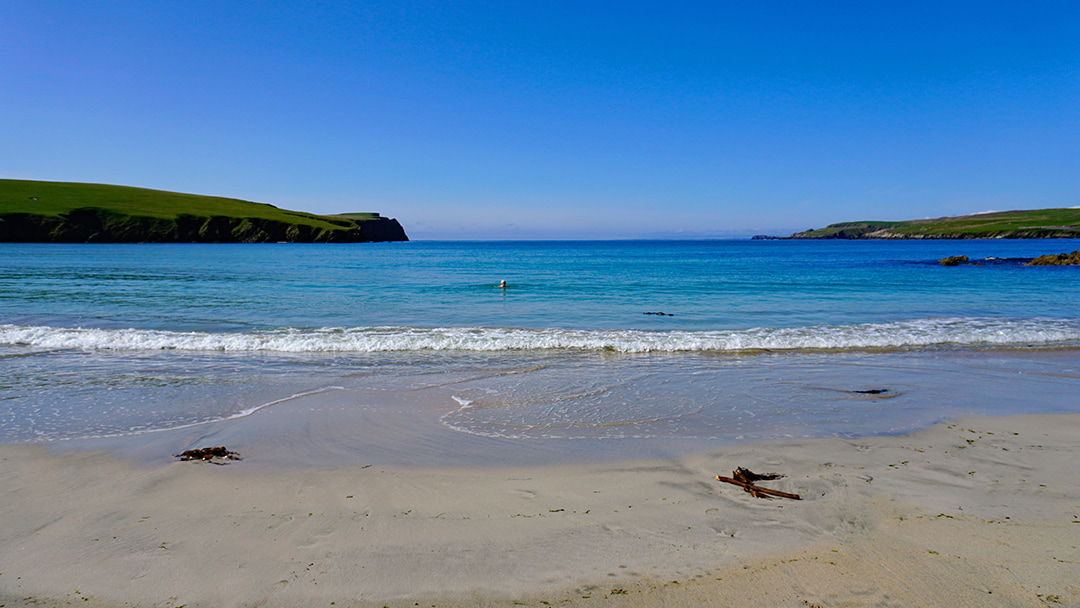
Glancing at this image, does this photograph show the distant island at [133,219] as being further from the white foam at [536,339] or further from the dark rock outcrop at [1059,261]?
the dark rock outcrop at [1059,261]

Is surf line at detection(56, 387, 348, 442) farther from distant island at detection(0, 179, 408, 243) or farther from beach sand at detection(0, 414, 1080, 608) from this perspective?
distant island at detection(0, 179, 408, 243)

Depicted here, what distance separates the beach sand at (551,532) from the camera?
3.55 meters

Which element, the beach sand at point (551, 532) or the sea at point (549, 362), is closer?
the beach sand at point (551, 532)

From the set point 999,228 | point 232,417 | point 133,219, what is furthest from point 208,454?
point 999,228

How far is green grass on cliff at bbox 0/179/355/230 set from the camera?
340 feet

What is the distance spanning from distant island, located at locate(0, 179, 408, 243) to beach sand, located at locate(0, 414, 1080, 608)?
119 meters

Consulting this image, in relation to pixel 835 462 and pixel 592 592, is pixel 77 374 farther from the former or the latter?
pixel 835 462

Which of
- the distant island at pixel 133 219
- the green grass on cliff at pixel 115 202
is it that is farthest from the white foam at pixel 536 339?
the green grass on cliff at pixel 115 202

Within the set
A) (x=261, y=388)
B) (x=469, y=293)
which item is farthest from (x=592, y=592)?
(x=469, y=293)

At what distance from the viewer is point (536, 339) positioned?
46.6ft

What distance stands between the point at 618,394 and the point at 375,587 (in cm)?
594

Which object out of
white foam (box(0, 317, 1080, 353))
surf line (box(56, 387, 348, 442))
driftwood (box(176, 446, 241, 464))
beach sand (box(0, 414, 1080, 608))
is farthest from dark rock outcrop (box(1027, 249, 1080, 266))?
driftwood (box(176, 446, 241, 464))

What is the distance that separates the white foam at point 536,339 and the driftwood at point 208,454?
7219 mm

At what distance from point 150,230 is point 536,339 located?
119105mm
